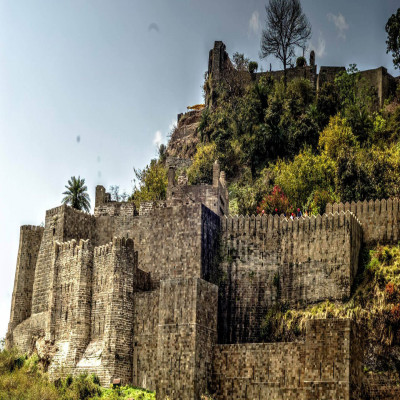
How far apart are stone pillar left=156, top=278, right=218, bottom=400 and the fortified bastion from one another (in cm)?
4

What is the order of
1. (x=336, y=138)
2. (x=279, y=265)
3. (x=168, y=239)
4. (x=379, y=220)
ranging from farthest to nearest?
(x=336, y=138), (x=168, y=239), (x=379, y=220), (x=279, y=265)

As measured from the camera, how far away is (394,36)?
5516 cm

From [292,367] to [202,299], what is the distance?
443cm

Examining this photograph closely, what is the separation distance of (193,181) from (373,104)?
47.7ft

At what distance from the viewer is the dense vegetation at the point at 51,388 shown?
32.6m

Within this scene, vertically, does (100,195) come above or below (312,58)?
below

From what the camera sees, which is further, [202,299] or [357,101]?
[357,101]

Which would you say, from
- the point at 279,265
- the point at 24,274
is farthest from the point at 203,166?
the point at 279,265

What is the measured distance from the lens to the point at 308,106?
5612 centimetres

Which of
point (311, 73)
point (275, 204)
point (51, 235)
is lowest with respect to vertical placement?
point (51, 235)

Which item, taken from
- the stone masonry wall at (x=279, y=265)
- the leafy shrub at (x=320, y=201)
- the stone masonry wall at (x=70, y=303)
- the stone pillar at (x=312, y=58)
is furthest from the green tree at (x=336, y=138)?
the stone masonry wall at (x=70, y=303)

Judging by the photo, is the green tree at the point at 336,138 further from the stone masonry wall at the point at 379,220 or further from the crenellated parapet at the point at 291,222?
the crenellated parapet at the point at 291,222

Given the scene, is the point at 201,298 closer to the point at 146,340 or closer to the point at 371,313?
the point at 146,340

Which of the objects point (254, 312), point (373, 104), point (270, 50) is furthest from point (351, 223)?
point (270, 50)
